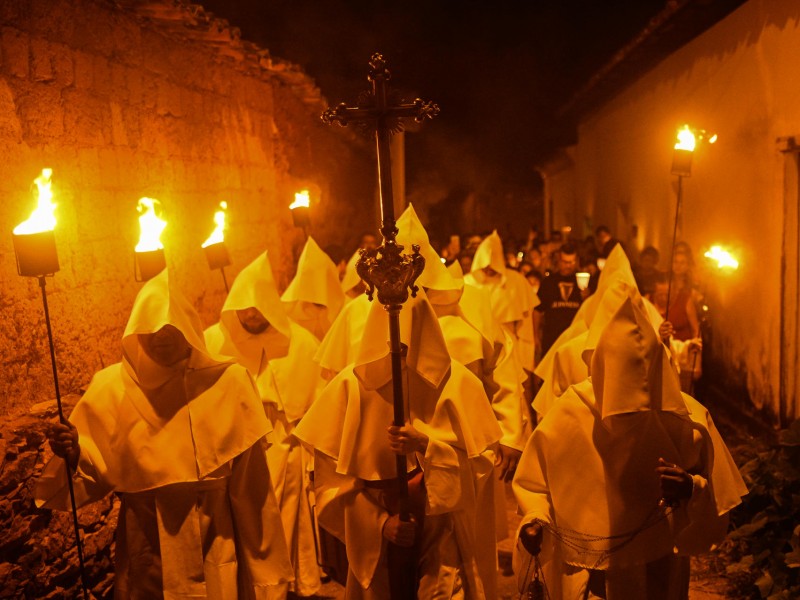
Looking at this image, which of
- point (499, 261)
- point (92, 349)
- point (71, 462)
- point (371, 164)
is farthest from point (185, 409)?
point (371, 164)

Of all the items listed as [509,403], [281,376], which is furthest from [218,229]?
[509,403]

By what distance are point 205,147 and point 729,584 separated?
595cm

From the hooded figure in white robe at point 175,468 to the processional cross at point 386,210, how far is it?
46.5 inches

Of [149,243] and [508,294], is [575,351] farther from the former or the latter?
[508,294]

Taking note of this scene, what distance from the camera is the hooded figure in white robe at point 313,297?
791 centimetres

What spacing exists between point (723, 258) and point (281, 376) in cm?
647

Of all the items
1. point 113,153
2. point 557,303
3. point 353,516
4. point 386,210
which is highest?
point 113,153

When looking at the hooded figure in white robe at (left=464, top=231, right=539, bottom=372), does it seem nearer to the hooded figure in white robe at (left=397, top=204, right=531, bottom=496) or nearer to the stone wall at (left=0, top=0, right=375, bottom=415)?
the stone wall at (left=0, top=0, right=375, bottom=415)

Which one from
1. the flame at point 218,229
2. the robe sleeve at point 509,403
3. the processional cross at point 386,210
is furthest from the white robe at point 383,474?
the flame at point 218,229

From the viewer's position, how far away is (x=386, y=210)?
386cm

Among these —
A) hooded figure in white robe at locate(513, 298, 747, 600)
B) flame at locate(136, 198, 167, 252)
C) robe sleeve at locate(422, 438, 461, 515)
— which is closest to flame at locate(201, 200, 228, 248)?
flame at locate(136, 198, 167, 252)

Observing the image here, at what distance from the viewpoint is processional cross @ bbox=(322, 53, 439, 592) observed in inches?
153

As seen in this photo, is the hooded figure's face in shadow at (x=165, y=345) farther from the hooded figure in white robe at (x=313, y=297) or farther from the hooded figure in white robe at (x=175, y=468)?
the hooded figure in white robe at (x=313, y=297)

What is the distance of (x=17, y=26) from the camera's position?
5.66 meters
